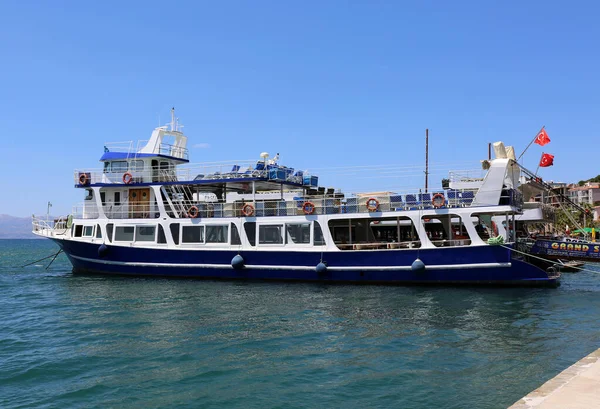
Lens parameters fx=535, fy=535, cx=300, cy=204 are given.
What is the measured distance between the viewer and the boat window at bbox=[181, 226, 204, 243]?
27.4 meters

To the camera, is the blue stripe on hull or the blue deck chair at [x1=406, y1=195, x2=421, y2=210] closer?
the blue stripe on hull

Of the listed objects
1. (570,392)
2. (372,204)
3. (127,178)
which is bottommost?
(570,392)

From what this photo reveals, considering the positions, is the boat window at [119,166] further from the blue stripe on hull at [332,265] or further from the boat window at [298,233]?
the boat window at [298,233]

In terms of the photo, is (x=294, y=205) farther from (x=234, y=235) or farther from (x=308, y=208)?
(x=234, y=235)

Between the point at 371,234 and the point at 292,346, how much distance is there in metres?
15.2

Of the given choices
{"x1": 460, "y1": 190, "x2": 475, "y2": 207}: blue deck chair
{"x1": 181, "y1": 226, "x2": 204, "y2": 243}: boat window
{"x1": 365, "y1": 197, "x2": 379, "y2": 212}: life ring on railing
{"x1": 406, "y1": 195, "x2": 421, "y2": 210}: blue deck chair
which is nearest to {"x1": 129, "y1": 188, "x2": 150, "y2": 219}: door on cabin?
{"x1": 181, "y1": 226, "x2": 204, "y2": 243}: boat window

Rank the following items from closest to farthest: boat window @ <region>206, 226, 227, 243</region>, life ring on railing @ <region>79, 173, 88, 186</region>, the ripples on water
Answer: the ripples on water < boat window @ <region>206, 226, 227, 243</region> < life ring on railing @ <region>79, 173, 88, 186</region>

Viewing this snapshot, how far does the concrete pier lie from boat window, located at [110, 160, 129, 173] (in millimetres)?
26657

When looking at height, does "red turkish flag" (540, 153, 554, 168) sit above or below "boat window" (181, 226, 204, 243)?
above

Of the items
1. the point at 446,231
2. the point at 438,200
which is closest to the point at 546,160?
the point at 446,231

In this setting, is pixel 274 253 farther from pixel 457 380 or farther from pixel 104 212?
pixel 457 380

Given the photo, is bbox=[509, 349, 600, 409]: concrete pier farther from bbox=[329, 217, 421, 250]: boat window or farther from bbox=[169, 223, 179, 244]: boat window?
bbox=[169, 223, 179, 244]: boat window

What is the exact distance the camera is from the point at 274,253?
25578 mm

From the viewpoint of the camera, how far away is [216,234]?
1071 inches
